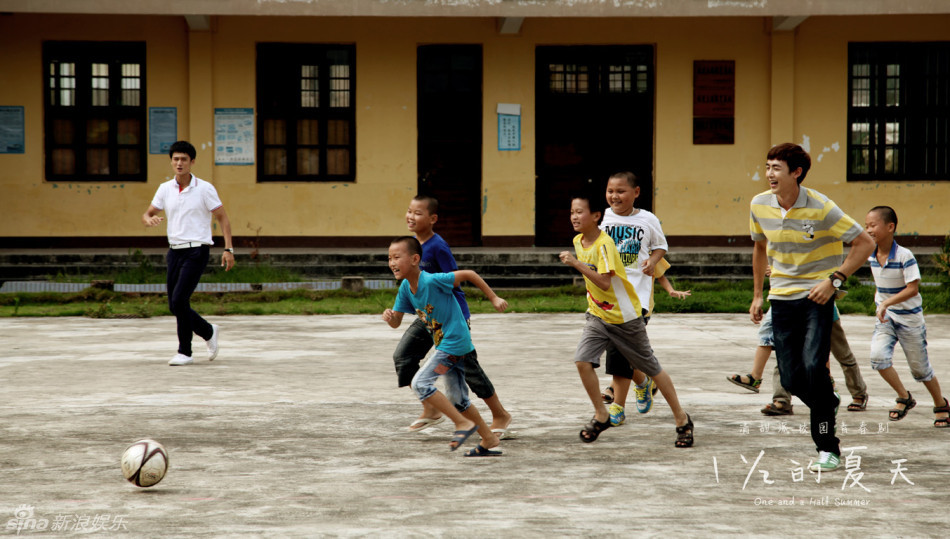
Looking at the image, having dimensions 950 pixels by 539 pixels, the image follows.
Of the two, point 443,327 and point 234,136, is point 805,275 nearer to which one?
point 443,327

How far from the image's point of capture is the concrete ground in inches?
173

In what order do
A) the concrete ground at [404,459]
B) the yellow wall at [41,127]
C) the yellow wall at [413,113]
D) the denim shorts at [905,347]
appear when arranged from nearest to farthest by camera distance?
the concrete ground at [404,459] < the denim shorts at [905,347] < the yellow wall at [41,127] < the yellow wall at [413,113]

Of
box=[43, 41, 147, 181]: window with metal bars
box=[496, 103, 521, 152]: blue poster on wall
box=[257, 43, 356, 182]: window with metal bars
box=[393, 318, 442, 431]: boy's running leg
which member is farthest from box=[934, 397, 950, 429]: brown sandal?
box=[43, 41, 147, 181]: window with metal bars

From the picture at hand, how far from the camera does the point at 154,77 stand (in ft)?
61.2

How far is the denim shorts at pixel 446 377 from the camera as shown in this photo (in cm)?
575

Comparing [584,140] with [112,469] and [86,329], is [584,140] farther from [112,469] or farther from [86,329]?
[112,469]

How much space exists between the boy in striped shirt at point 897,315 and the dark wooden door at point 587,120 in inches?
489

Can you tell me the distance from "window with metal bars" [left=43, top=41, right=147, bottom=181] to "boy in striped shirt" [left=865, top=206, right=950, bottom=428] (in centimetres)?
1465

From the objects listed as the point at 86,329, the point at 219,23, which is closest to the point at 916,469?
the point at 86,329

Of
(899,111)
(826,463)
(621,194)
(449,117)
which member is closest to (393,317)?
(621,194)

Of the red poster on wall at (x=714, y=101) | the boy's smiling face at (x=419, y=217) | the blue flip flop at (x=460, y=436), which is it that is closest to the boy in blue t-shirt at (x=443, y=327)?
the blue flip flop at (x=460, y=436)

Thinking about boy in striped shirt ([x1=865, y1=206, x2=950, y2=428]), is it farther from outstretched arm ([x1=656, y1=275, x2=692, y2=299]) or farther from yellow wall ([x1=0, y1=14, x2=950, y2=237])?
yellow wall ([x1=0, y1=14, x2=950, y2=237])

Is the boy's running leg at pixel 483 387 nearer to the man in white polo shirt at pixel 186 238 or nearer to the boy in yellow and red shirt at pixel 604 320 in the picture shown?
the boy in yellow and red shirt at pixel 604 320

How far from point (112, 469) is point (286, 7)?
42.9 ft
